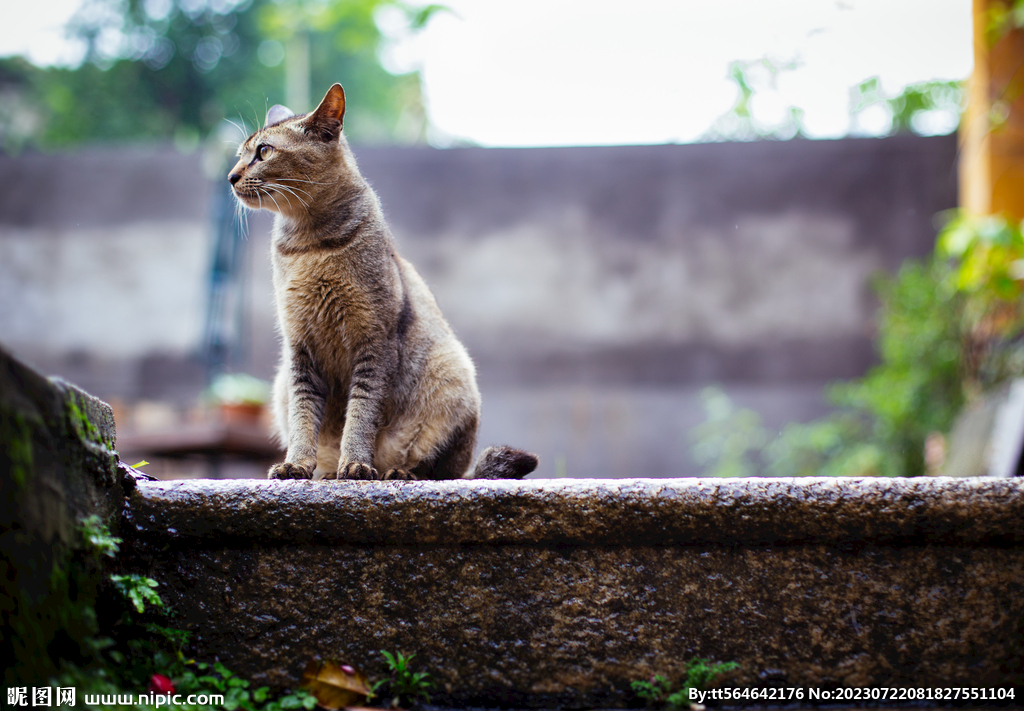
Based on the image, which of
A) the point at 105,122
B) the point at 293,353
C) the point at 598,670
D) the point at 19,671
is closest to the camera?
the point at 19,671

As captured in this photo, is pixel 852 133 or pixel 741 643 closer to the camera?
pixel 741 643

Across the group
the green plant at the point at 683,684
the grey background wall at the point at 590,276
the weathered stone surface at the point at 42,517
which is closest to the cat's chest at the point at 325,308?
the weathered stone surface at the point at 42,517

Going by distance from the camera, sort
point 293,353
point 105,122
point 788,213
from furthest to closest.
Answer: point 105,122 < point 788,213 < point 293,353

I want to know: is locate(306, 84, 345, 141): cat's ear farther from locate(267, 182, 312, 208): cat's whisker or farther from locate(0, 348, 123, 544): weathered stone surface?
locate(0, 348, 123, 544): weathered stone surface

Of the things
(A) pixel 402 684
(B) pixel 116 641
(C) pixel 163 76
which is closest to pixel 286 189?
(B) pixel 116 641

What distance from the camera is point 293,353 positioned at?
2076 millimetres

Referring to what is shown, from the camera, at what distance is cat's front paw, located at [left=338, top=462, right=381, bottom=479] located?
5.99 ft

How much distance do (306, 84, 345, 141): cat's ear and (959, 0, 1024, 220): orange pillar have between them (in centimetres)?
411

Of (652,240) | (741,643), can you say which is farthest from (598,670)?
(652,240)

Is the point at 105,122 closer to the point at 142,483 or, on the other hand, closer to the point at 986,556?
the point at 142,483

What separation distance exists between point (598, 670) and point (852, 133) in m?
5.96

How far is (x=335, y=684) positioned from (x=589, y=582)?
0.53m

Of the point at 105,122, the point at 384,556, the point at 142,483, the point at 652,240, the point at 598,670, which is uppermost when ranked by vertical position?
the point at 105,122

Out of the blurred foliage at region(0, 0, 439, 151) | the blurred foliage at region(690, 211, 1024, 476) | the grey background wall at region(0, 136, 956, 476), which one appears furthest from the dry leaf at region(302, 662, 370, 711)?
the blurred foliage at region(0, 0, 439, 151)
